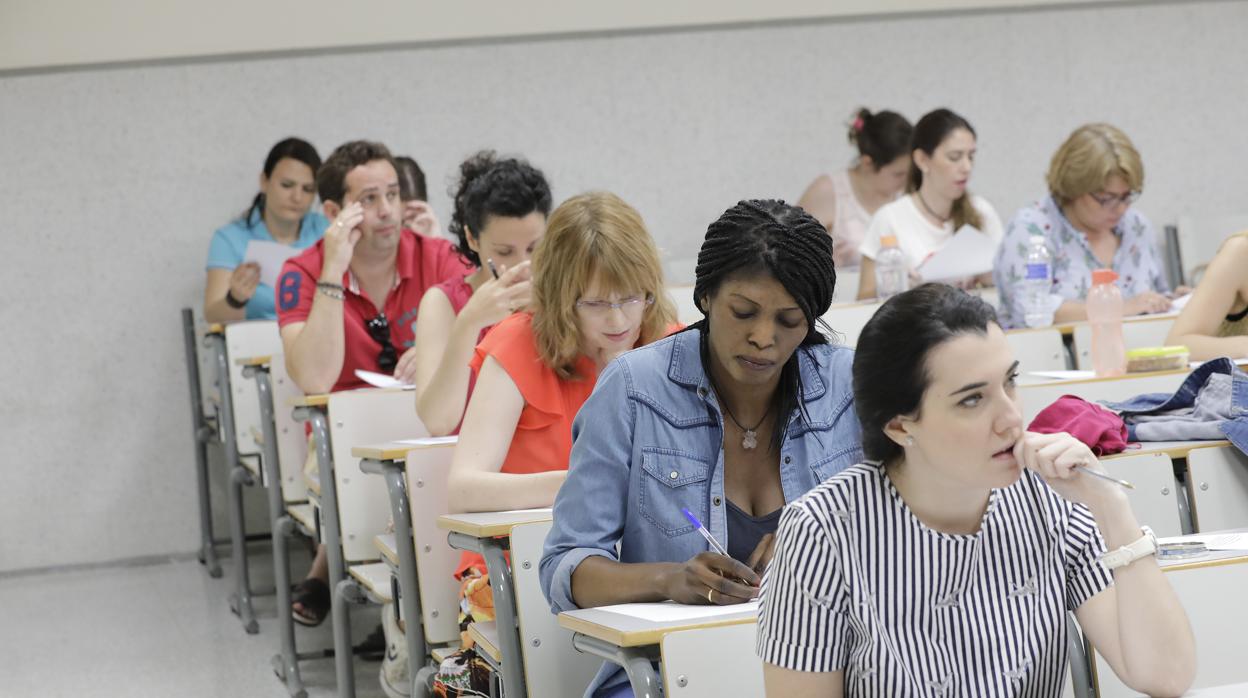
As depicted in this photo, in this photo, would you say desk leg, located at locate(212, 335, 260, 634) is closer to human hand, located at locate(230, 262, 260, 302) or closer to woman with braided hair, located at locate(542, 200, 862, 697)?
human hand, located at locate(230, 262, 260, 302)

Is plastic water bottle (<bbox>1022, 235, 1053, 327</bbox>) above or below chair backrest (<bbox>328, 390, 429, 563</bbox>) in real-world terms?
above

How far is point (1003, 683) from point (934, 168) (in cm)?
396

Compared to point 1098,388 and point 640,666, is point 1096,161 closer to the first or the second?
point 1098,388

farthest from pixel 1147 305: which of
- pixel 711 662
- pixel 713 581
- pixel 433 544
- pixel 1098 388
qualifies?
pixel 711 662

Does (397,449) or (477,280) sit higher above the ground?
(477,280)

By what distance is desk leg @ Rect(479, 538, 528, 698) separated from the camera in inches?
86.6

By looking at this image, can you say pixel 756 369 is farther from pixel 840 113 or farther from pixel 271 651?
pixel 840 113

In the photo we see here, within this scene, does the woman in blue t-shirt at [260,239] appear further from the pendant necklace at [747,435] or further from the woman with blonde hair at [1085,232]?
the pendant necklace at [747,435]

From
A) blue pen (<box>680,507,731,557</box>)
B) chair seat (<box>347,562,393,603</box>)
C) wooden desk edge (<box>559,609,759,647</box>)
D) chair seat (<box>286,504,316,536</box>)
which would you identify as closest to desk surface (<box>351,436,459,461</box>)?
chair seat (<box>347,562,393,603</box>)

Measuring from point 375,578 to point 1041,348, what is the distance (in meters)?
1.80

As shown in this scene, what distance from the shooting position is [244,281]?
216 inches

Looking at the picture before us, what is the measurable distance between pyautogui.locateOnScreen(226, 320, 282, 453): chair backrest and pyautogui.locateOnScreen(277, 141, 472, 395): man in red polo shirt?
659mm

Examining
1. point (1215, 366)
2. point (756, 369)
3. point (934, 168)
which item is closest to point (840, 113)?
point (934, 168)

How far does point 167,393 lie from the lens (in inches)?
236
